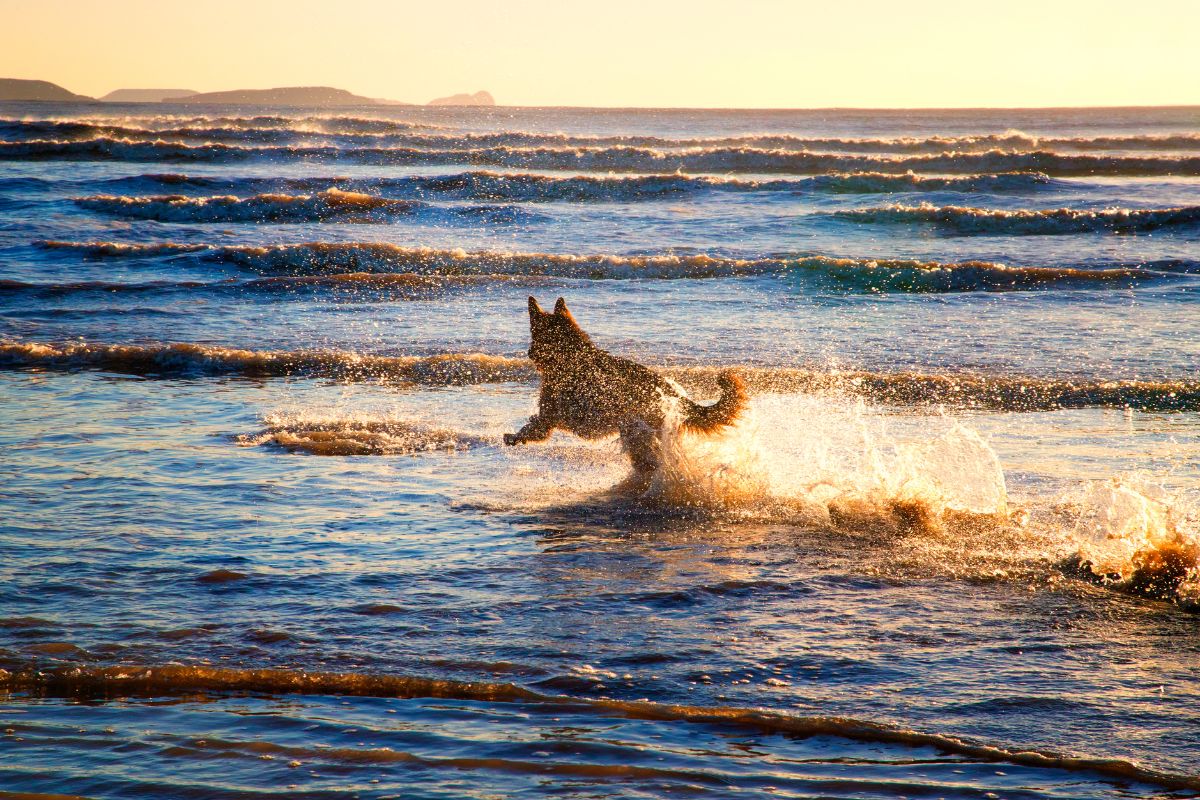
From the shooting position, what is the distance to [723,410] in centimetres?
655

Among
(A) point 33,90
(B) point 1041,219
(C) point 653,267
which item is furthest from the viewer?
(A) point 33,90

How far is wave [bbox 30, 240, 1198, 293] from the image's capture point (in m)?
16.2

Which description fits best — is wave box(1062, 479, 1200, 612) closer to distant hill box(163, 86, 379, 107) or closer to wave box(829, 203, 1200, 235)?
wave box(829, 203, 1200, 235)

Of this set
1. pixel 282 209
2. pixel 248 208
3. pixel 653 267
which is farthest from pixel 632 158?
pixel 653 267

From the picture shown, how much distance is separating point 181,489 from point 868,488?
14.1 ft

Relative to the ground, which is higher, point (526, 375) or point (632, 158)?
point (632, 158)

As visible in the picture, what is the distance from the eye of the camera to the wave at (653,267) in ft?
53.1

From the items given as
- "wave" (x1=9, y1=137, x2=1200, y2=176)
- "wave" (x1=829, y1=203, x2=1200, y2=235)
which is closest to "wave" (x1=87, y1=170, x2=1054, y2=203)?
"wave" (x1=9, y1=137, x2=1200, y2=176)

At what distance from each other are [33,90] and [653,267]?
166 metres

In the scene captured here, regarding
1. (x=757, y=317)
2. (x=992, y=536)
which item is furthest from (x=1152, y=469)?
(x=757, y=317)

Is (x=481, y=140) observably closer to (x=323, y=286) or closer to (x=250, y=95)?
(x=323, y=286)

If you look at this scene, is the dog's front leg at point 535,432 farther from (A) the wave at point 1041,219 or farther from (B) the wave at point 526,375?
(A) the wave at point 1041,219

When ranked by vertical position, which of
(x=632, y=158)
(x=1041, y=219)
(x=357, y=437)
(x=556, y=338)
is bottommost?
(x=357, y=437)

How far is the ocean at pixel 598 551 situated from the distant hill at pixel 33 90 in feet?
510
